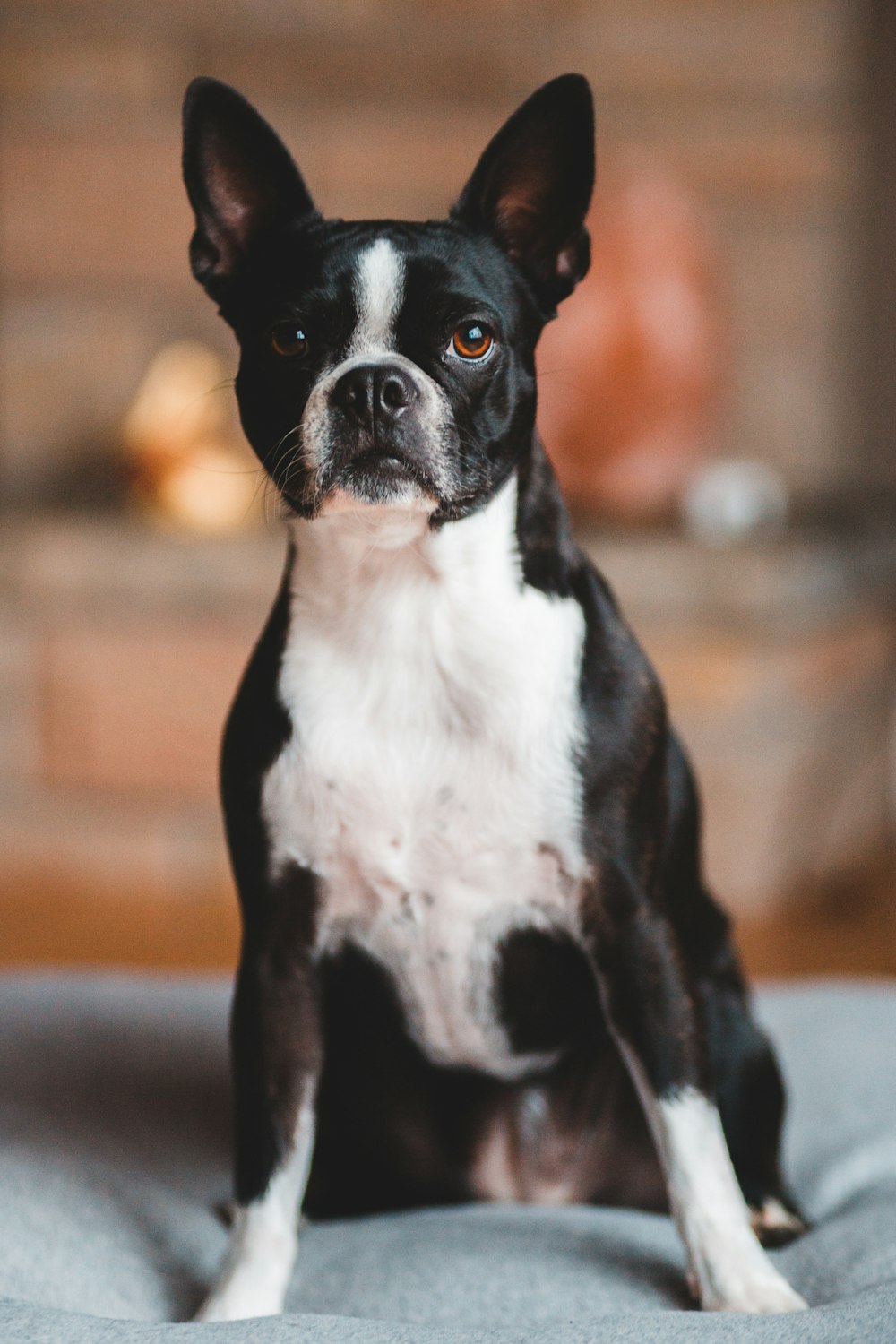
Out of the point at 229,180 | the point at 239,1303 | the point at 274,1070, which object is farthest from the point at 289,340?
the point at 239,1303

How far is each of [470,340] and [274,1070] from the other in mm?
627

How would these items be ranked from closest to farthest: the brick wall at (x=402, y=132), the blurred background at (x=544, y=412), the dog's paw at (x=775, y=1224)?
Result: the dog's paw at (x=775, y=1224)
the blurred background at (x=544, y=412)
the brick wall at (x=402, y=132)

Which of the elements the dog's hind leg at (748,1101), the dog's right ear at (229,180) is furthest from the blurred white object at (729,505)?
the dog's right ear at (229,180)

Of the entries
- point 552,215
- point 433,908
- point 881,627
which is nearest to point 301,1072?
point 433,908

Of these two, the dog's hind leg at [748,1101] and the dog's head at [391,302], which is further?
the dog's hind leg at [748,1101]

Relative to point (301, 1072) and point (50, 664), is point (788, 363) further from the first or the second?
point (301, 1072)

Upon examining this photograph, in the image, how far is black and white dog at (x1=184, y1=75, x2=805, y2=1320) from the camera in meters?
1.29

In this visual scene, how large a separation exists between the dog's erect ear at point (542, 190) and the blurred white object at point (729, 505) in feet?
6.07

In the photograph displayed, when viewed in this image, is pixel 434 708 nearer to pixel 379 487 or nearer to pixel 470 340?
pixel 379 487

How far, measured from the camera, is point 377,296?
4.23 feet

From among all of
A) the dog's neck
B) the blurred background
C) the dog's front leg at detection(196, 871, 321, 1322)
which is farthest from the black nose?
the blurred background

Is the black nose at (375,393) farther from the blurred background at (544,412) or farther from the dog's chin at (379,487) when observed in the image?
the blurred background at (544,412)

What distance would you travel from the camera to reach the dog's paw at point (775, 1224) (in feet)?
4.76

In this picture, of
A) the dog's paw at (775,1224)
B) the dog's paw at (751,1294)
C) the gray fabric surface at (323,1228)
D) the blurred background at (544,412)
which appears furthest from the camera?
the blurred background at (544,412)
